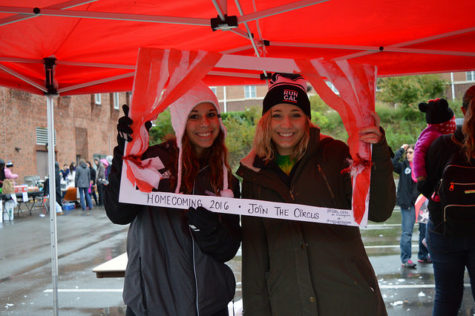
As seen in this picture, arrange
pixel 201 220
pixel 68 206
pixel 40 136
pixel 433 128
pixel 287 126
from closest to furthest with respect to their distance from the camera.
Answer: pixel 201 220, pixel 287 126, pixel 433 128, pixel 68 206, pixel 40 136

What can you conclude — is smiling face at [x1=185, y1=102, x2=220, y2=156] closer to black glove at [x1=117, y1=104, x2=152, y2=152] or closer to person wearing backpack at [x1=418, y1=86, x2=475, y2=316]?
black glove at [x1=117, y1=104, x2=152, y2=152]

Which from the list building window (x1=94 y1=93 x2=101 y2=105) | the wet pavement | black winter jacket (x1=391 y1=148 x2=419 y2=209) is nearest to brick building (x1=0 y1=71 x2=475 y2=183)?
building window (x1=94 y1=93 x2=101 y2=105)

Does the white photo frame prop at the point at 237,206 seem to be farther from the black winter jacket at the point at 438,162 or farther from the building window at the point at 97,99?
the building window at the point at 97,99

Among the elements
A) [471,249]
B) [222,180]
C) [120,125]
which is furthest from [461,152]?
[120,125]

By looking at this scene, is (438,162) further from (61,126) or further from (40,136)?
(61,126)

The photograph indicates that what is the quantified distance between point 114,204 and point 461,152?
2.16 m

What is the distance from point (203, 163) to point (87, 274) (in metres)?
5.67

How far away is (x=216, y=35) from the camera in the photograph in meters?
3.69

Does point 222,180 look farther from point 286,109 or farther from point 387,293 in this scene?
A: point 387,293

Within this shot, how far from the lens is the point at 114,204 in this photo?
2092mm

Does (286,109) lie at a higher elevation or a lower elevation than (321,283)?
higher

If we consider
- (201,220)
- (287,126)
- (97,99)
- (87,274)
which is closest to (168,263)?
(201,220)

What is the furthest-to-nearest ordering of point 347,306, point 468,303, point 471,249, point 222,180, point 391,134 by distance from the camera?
point 391,134
point 468,303
point 471,249
point 222,180
point 347,306

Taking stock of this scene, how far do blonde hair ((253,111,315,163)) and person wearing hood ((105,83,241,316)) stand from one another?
9.7 inches
